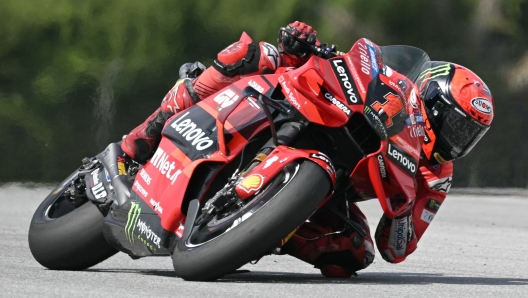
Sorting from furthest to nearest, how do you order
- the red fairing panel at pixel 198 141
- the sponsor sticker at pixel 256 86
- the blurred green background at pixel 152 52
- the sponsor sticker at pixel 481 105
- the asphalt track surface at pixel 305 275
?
the blurred green background at pixel 152 52, the sponsor sticker at pixel 481 105, the sponsor sticker at pixel 256 86, the red fairing panel at pixel 198 141, the asphalt track surface at pixel 305 275

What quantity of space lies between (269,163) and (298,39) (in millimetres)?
718

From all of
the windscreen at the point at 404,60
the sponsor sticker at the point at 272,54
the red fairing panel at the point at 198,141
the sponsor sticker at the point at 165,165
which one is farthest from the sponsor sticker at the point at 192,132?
the windscreen at the point at 404,60

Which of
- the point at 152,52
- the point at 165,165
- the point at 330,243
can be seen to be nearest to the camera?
the point at 165,165

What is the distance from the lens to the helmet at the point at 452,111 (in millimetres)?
4934

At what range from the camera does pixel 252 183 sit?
13.8 feet

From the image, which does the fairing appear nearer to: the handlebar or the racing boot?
the handlebar

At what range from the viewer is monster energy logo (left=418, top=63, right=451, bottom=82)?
5.14m

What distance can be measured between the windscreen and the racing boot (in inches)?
30.2

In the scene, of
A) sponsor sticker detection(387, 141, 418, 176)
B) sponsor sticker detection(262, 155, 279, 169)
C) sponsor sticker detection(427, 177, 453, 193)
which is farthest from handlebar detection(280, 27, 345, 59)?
sponsor sticker detection(427, 177, 453, 193)

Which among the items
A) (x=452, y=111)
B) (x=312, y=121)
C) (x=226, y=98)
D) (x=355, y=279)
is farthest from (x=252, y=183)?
(x=452, y=111)

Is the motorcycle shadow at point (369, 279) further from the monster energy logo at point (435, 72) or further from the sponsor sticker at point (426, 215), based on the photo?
the monster energy logo at point (435, 72)

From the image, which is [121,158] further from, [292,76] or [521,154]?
[521,154]

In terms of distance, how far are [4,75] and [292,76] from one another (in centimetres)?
780

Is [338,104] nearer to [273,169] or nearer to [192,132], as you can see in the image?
[273,169]
